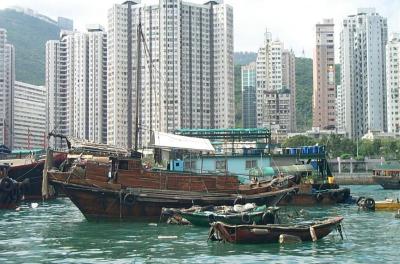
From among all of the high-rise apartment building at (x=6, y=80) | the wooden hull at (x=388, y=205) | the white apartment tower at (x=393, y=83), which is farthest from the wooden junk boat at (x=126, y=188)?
the white apartment tower at (x=393, y=83)

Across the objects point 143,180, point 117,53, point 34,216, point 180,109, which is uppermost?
point 117,53

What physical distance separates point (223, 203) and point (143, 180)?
423cm

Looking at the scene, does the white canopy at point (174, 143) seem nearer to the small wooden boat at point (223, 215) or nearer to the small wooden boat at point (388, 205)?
the small wooden boat at point (223, 215)

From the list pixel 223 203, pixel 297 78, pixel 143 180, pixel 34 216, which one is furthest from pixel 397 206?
pixel 297 78

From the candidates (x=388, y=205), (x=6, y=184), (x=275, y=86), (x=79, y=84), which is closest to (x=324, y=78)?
(x=275, y=86)

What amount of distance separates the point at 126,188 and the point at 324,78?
112 meters

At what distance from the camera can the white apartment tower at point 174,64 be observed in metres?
103

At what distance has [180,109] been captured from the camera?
103 meters

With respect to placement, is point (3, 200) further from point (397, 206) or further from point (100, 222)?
point (397, 206)

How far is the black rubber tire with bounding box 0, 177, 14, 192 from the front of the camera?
136 feet

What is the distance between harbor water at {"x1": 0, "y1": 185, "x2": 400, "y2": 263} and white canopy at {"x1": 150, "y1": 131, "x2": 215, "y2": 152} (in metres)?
5.11

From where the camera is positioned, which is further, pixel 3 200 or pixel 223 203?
pixel 3 200

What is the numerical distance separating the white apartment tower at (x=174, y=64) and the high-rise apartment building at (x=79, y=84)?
6.10 meters

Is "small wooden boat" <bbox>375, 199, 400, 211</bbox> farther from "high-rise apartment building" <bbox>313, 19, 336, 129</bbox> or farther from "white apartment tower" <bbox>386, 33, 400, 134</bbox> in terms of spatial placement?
"high-rise apartment building" <bbox>313, 19, 336, 129</bbox>
